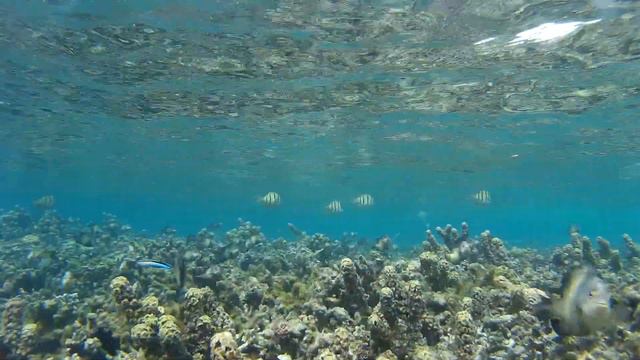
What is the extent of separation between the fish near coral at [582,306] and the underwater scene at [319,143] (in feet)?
0.06

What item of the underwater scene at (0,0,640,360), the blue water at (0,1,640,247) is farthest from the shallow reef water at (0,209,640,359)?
the blue water at (0,1,640,247)

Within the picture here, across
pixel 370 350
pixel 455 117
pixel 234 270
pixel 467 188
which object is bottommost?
pixel 467 188

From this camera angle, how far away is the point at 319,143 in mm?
34062

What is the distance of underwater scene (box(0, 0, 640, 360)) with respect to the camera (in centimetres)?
544

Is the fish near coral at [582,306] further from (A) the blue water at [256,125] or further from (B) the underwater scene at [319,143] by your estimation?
(A) the blue water at [256,125]

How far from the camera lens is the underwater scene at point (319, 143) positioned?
17.8ft

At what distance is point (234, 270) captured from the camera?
38.5ft

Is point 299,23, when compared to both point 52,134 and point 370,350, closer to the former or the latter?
point 370,350

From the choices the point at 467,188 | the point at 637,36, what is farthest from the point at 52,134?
the point at 467,188

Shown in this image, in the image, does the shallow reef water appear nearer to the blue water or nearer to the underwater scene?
the underwater scene

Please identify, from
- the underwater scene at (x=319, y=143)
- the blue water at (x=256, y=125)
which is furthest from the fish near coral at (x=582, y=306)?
the blue water at (x=256, y=125)

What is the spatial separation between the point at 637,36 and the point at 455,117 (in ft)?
36.9

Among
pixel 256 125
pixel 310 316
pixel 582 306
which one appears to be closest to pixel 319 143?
pixel 256 125

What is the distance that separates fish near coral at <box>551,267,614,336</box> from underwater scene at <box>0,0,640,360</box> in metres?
0.02
